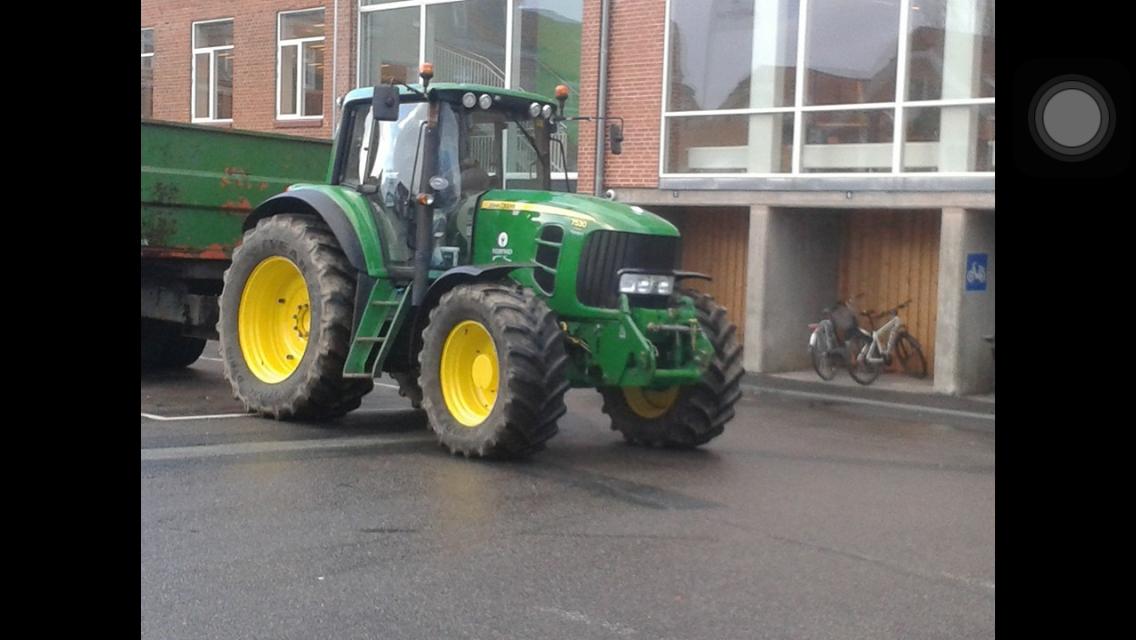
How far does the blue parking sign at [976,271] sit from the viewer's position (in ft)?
48.4

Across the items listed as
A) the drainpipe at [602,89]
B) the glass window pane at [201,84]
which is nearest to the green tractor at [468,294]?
the drainpipe at [602,89]

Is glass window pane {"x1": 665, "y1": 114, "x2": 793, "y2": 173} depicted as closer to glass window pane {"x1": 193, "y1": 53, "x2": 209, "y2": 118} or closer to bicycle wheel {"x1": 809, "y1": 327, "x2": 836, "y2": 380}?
bicycle wheel {"x1": 809, "y1": 327, "x2": 836, "y2": 380}

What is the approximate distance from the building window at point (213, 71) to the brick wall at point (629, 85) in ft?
29.3

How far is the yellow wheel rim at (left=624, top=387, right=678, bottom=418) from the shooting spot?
32.8ft

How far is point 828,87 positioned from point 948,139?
1764mm

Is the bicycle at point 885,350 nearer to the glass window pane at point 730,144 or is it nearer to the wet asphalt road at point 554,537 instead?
the glass window pane at point 730,144

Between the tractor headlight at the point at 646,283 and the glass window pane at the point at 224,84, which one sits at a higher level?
the glass window pane at the point at 224,84

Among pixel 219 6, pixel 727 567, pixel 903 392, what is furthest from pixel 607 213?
pixel 219 6
